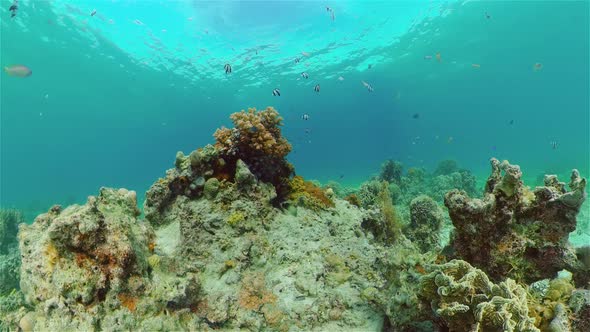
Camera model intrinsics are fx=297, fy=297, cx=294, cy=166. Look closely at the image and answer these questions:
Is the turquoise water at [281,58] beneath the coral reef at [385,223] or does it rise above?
above

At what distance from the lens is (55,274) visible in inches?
116

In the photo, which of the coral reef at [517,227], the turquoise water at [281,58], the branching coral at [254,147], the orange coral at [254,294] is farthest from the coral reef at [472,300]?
the turquoise water at [281,58]

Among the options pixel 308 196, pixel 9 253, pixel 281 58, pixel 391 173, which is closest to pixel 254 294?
pixel 308 196

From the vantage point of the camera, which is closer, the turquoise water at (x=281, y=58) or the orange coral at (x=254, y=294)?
the orange coral at (x=254, y=294)

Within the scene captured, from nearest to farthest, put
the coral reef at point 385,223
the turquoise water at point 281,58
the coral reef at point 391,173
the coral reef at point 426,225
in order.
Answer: the coral reef at point 385,223, the coral reef at point 426,225, the coral reef at point 391,173, the turquoise water at point 281,58

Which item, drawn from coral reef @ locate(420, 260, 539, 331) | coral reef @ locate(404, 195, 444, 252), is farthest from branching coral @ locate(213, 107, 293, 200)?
coral reef @ locate(420, 260, 539, 331)

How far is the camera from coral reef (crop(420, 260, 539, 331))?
7.50 feet

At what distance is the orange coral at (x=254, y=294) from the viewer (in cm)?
380

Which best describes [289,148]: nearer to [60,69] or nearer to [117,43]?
[117,43]

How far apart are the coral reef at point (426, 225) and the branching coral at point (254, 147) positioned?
3.51 meters

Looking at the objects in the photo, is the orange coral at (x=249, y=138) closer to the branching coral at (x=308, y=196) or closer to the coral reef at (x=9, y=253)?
the branching coral at (x=308, y=196)

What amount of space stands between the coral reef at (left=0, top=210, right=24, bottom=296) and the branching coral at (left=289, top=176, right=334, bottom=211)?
900 cm

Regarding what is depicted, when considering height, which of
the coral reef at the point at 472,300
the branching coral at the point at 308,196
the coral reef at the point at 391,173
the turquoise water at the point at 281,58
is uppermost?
the turquoise water at the point at 281,58

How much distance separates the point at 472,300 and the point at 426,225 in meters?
5.15
